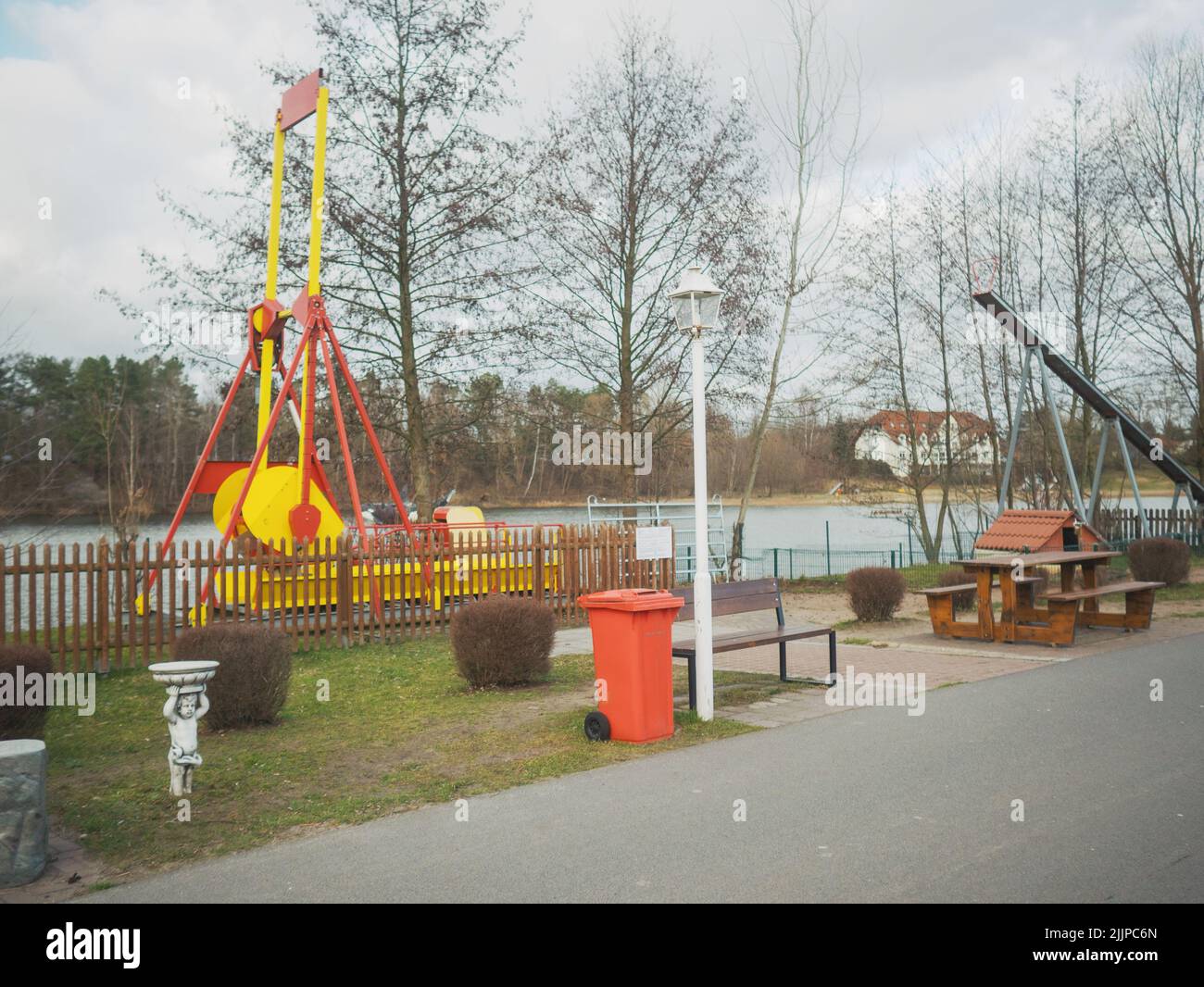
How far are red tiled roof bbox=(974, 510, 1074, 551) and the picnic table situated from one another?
1478mm

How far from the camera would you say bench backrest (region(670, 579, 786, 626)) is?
30.4 feet

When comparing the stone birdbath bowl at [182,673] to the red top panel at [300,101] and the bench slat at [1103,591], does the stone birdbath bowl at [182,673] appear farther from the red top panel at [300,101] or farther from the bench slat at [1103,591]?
the red top panel at [300,101]

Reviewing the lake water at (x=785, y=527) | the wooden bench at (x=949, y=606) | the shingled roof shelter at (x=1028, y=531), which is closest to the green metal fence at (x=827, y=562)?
the lake water at (x=785, y=527)

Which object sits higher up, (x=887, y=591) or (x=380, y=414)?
(x=380, y=414)

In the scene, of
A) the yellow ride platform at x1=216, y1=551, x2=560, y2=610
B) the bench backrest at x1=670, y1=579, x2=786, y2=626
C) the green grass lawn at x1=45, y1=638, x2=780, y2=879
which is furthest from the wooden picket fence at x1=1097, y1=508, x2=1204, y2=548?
the green grass lawn at x1=45, y1=638, x2=780, y2=879

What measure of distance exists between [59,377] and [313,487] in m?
26.9

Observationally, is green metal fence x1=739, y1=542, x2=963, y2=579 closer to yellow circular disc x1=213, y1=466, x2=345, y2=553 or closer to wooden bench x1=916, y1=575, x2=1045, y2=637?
wooden bench x1=916, y1=575, x2=1045, y2=637

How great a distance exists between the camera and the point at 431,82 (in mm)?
19094

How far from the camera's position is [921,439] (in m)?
28.3

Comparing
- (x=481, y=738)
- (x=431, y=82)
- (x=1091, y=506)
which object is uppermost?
(x=431, y=82)

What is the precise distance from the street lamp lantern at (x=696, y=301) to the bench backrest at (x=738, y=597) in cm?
242

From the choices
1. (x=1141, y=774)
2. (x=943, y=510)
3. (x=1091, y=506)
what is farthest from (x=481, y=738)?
(x=943, y=510)

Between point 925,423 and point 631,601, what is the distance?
22.8m

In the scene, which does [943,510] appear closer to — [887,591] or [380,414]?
[887,591]
